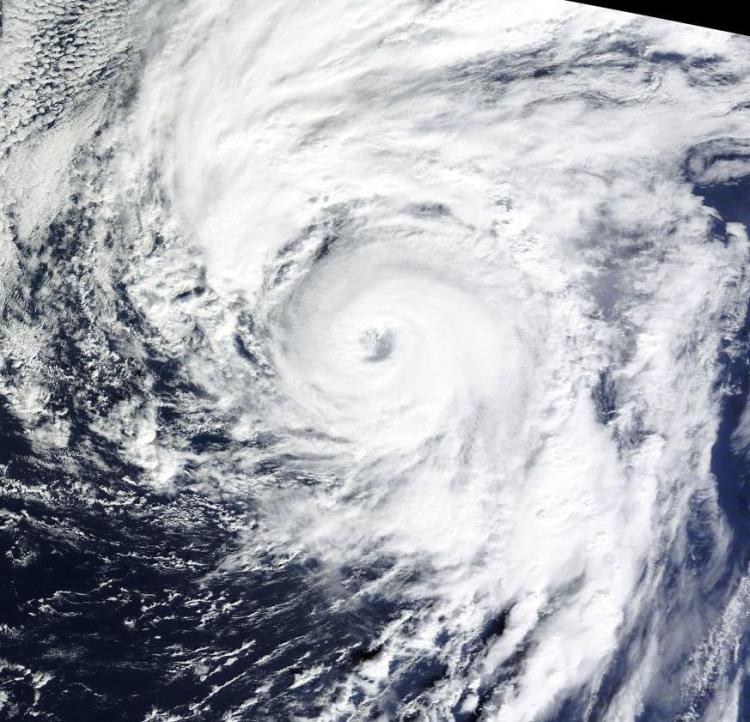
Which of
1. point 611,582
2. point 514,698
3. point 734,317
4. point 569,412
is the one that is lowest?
point 514,698

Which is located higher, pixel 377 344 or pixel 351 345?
pixel 351 345

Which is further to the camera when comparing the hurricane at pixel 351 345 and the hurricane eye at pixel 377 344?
the hurricane eye at pixel 377 344

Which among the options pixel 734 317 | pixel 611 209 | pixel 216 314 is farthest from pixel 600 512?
pixel 216 314

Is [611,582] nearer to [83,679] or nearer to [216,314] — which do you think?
[216,314]

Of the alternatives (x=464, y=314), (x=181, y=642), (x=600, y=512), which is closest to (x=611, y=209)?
(x=464, y=314)

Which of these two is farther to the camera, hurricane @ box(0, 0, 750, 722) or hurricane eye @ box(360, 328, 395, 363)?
hurricane eye @ box(360, 328, 395, 363)

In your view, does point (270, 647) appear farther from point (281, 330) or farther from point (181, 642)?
point (281, 330)

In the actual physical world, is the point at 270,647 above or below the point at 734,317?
below

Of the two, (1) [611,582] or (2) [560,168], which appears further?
(2) [560,168]
